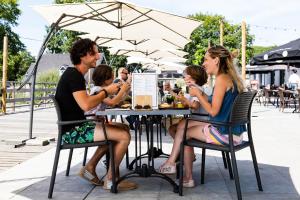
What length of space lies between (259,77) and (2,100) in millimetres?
45003

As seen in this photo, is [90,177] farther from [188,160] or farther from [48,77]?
[48,77]

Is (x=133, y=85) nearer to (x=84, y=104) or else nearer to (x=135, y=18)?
(x=84, y=104)

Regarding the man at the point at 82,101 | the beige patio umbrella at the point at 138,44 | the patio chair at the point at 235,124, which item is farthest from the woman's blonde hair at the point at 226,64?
the beige patio umbrella at the point at 138,44

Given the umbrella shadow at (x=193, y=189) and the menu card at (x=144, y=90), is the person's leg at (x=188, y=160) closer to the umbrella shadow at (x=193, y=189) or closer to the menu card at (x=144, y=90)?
the umbrella shadow at (x=193, y=189)

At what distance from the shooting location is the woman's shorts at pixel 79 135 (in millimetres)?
3907

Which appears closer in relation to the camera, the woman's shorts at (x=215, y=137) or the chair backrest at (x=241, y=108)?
the chair backrest at (x=241, y=108)

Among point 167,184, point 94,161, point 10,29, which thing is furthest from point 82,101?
point 10,29

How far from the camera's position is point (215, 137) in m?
3.83

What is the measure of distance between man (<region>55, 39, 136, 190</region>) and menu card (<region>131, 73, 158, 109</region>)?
8.4 inches

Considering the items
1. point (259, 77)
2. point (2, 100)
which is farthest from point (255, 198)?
point (259, 77)

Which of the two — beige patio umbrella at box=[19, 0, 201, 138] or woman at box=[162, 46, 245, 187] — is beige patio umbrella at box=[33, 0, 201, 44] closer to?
beige patio umbrella at box=[19, 0, 201, 138]

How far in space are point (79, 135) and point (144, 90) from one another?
742mm

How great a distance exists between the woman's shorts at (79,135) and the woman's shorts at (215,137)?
1.03 metres

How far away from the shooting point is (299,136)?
28.0 ft
